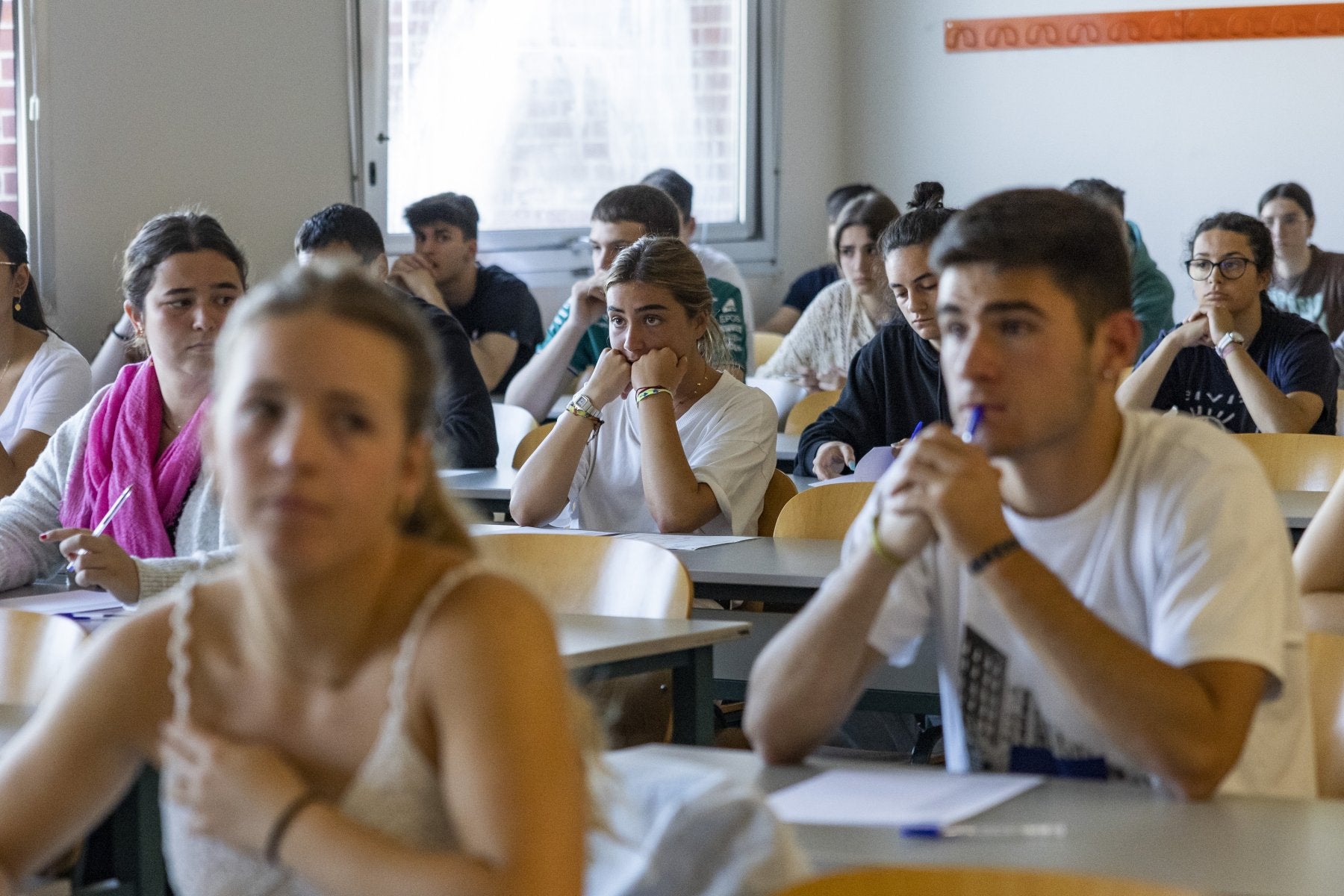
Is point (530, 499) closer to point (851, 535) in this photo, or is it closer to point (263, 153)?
point (851, 535)

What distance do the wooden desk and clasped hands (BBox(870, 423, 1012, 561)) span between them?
226mm

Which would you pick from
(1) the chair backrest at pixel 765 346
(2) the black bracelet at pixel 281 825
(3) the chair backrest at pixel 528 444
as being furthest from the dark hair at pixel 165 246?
(1) the chair backrest at pixel 765 346

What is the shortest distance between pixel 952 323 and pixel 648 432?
1.58 metres

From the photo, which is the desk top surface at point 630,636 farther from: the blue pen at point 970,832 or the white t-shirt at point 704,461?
the white t-shirt at point 704,461

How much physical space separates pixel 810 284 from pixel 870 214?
1659 mm

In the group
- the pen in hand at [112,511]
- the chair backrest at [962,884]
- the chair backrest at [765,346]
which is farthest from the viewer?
the chair backrest at [765,346]

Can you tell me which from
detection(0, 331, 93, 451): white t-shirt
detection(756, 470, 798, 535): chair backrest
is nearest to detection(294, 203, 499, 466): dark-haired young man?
detection(0, 331, 93, 451): white t-shirt

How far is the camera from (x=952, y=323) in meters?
1.56

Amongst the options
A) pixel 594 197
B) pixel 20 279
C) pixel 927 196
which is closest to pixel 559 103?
pixel 594 197

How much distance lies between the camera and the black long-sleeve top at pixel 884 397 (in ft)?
11.8

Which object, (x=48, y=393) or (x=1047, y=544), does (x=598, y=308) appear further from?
(x=1047, y=544)

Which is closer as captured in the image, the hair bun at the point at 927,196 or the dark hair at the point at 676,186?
the hair bun at the point at 927,196

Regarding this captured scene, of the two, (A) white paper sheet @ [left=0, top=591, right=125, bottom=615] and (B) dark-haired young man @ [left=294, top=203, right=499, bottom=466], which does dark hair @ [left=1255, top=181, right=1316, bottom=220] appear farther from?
(A) white paper sheet @ [left=0, top=591, right=125, bottom=615]

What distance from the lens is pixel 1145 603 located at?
153 cm
